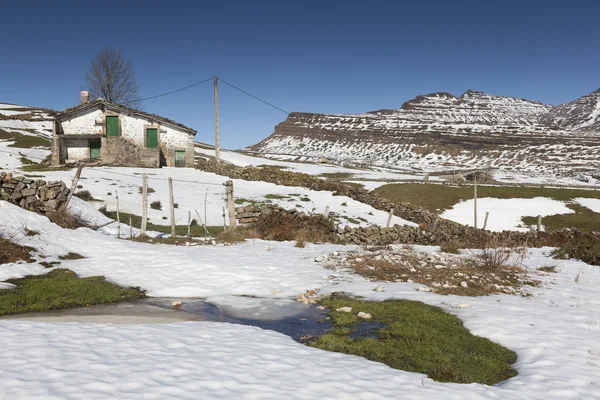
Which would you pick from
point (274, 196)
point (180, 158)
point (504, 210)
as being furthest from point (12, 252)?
point (504, 210)

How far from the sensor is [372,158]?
14662 centimetres

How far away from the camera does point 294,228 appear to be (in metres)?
19.4

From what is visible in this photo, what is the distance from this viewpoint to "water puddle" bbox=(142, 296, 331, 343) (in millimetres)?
7281

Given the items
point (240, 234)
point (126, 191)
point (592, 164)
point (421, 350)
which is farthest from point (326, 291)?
point (592, 164)

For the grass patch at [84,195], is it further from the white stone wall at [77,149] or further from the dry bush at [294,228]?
the white stone wall at [77,149]

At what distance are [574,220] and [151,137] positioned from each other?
152 feet

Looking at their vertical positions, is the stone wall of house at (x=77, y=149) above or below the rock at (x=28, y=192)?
above

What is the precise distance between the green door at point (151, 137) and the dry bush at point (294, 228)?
108 ft

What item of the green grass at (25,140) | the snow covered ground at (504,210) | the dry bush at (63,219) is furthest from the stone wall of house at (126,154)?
the snow covered ground at (504,210)

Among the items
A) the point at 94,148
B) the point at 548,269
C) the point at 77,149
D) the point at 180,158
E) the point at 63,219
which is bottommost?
the point at 548,269

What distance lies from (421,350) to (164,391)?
3.78 metres

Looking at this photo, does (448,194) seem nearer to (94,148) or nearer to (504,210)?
(504,210)

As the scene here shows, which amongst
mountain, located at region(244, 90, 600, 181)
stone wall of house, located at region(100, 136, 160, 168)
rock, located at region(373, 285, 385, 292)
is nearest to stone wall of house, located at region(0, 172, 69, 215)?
rock, located at region(373, 285, 385, 292)

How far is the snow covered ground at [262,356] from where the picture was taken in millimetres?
4621
